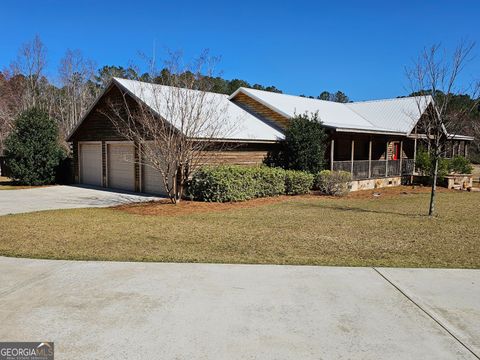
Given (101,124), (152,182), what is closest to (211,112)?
(152,182)

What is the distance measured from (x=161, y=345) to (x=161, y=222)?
636cm

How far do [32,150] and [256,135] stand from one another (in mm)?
11455

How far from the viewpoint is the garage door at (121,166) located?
1778 centimetres

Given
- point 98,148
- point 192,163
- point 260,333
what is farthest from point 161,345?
point 98,148

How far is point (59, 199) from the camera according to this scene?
1473 centimetres

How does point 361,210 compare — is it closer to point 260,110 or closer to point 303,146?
point 303,146

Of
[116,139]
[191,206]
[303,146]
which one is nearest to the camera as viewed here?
[191,206]

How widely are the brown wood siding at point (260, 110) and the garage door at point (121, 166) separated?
22.7 feet

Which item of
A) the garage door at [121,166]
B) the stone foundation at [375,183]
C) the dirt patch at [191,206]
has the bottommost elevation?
the dirt patch at [191,206]

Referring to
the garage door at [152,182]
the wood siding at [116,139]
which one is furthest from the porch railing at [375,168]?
the garage door at [152,182]

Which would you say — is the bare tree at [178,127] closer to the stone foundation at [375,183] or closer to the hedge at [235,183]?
the hedge at [235,183]

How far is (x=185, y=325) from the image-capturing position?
3.79 metres

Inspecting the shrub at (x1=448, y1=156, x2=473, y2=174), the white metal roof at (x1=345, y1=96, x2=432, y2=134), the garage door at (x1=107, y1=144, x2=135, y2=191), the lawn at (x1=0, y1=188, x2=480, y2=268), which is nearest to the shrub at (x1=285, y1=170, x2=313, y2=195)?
the lawn at (x1=0, y1=188, x2=480, y2=268)

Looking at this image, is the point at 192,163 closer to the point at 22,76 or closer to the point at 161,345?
the point at 161,345
